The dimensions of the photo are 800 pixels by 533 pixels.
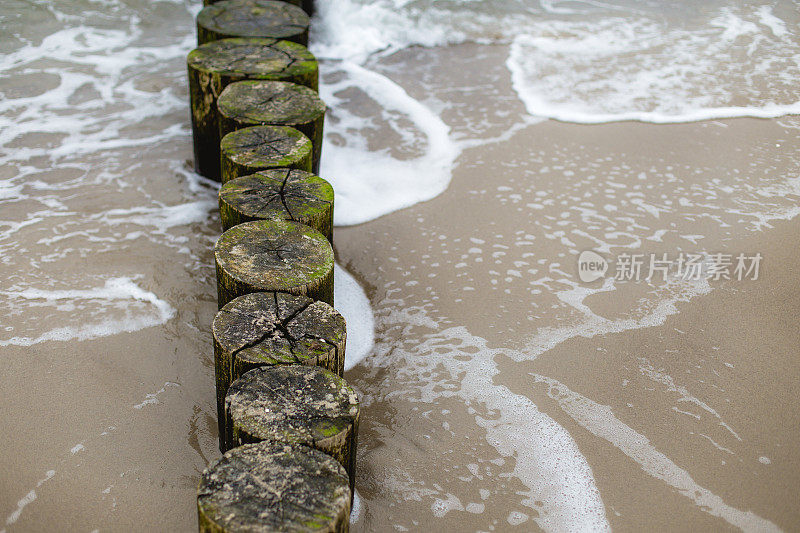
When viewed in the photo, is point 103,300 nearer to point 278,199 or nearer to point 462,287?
point 278,199

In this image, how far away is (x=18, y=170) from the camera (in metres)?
3.88

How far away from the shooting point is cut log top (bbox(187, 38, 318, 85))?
3.56 meters

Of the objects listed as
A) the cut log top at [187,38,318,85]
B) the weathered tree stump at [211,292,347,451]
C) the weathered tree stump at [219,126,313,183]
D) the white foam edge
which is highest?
the cut log top at [187,38,318,85]

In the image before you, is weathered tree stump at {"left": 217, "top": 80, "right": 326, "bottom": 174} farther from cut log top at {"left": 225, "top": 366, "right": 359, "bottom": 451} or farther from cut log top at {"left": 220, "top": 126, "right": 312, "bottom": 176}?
cut log top at {"left": 225, "top": 366, "right": 359, "bottom": 451}

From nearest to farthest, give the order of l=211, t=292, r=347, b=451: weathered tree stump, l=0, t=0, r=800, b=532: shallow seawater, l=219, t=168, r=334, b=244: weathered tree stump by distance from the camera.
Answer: l=211, t=292, r=347, b=451: weathered tree stump
l=0, t=0, r=800, b=532: shallow seawater
l=219, t=168, r=334, b=244: weathered tree stump

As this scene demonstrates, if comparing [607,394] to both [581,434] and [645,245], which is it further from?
[645,245]

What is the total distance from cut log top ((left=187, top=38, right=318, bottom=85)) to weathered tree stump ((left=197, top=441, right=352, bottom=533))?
2401 mm

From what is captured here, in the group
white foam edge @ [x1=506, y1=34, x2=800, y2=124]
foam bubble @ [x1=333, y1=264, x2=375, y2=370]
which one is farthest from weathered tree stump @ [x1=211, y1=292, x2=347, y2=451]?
white foam edge @ [x1=506, y1=34, x2=800, y2=124]

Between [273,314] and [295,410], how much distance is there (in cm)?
39

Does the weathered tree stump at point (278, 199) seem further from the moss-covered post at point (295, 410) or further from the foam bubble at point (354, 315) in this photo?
the moss-covered post at point (295, 410)

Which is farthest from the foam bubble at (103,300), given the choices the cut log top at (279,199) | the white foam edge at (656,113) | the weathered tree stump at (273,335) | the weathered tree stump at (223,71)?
the white foam edge at (656,113)

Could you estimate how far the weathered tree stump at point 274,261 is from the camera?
7.45 ft

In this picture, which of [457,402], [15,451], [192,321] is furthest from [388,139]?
[15,451]

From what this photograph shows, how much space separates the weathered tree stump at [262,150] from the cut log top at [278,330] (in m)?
0.85
